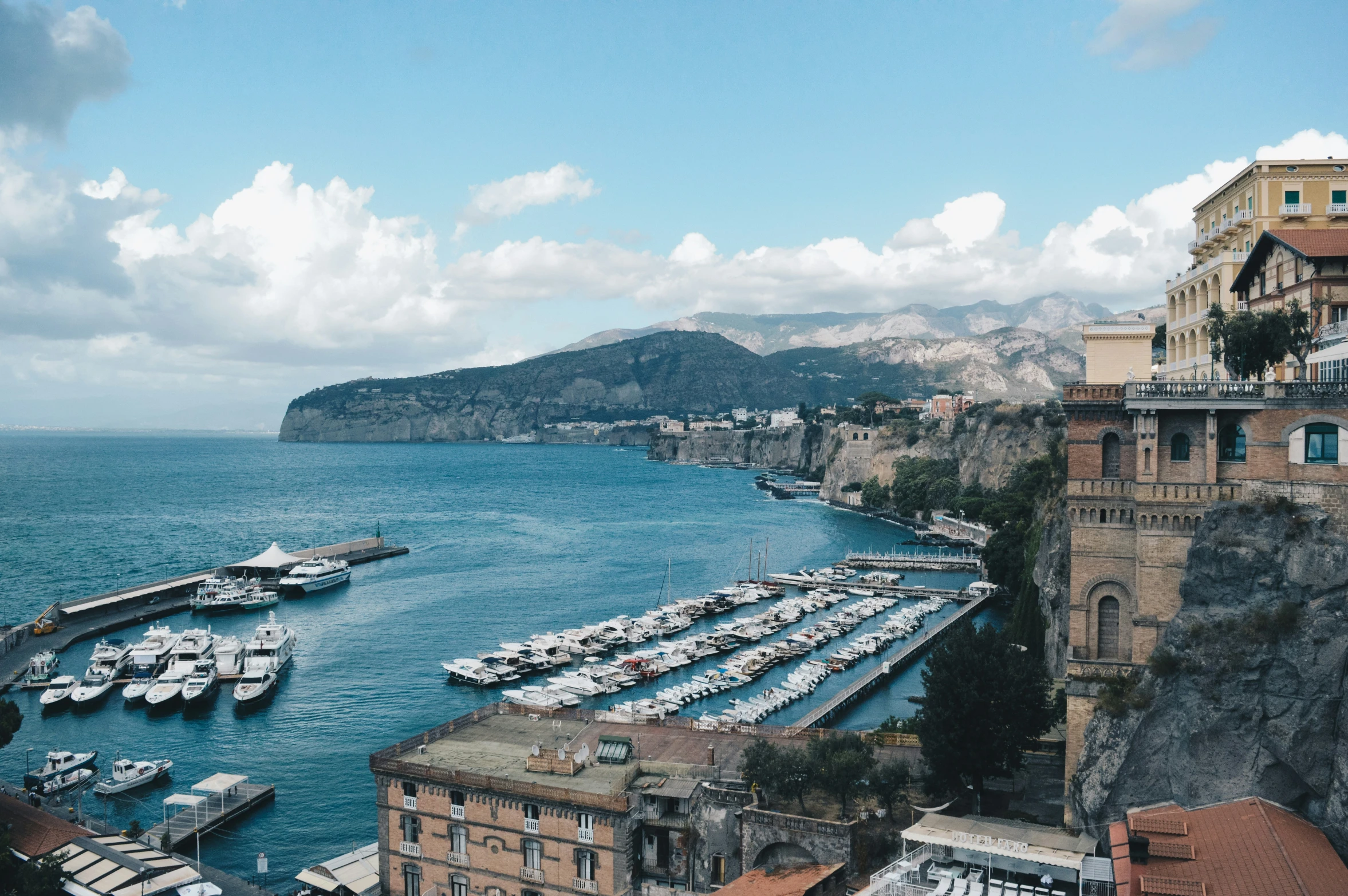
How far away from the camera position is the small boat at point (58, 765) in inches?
1683

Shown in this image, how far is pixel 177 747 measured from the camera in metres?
49.5

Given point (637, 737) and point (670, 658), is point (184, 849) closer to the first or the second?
point (637, 737)

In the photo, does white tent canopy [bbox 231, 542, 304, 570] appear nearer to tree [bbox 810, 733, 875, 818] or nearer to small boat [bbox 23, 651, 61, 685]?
small boat [bbox 23, 651, 61, 685]

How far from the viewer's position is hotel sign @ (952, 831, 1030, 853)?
25125 millimetres

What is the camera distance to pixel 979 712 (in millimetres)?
32219

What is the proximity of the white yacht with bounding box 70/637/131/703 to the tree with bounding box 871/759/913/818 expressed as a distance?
4723cm

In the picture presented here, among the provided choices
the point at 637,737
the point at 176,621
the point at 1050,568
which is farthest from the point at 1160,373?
the point at 176,621

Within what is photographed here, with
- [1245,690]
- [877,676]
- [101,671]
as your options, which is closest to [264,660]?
[101,671]

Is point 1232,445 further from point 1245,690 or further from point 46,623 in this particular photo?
point 46,623

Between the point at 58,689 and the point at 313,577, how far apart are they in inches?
1383

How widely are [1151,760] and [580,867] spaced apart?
16.7 meters

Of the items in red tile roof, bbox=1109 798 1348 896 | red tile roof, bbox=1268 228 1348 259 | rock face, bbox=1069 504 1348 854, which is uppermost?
red tile roof, bbox=1268 228 1348 259

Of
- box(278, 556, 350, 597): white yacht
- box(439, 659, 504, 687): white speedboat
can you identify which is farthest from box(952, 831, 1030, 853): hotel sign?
box(278, 556, 350, 597): white yacht

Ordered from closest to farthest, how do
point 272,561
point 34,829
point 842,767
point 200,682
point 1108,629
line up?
point 842,767
point 1108,629
point 34,829
point 200,682
point 272,561
